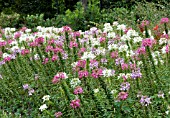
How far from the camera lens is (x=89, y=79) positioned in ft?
14.5

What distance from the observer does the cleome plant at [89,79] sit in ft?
12.6

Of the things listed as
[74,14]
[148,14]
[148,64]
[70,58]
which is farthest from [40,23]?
[148,64]

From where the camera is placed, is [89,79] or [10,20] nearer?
[89,79]

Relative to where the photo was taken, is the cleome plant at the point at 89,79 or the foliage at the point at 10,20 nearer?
the cleome plant at the point at 89,79

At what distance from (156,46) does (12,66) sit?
217 centimetres

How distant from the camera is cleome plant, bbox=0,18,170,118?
385 cm

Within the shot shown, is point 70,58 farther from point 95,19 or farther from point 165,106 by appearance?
point 95,19

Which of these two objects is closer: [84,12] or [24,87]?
[24,87]

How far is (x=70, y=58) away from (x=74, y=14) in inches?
210

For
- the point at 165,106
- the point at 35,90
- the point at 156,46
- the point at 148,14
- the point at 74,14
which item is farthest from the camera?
the point at 74,14

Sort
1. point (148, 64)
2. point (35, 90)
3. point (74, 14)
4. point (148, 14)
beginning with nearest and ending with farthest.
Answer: point (148, 64) → point (35, 90) → point (148, 14) → point (74, 14)

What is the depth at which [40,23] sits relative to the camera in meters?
11.0

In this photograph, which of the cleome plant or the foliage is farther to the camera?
the foliage

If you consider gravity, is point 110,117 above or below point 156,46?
below
